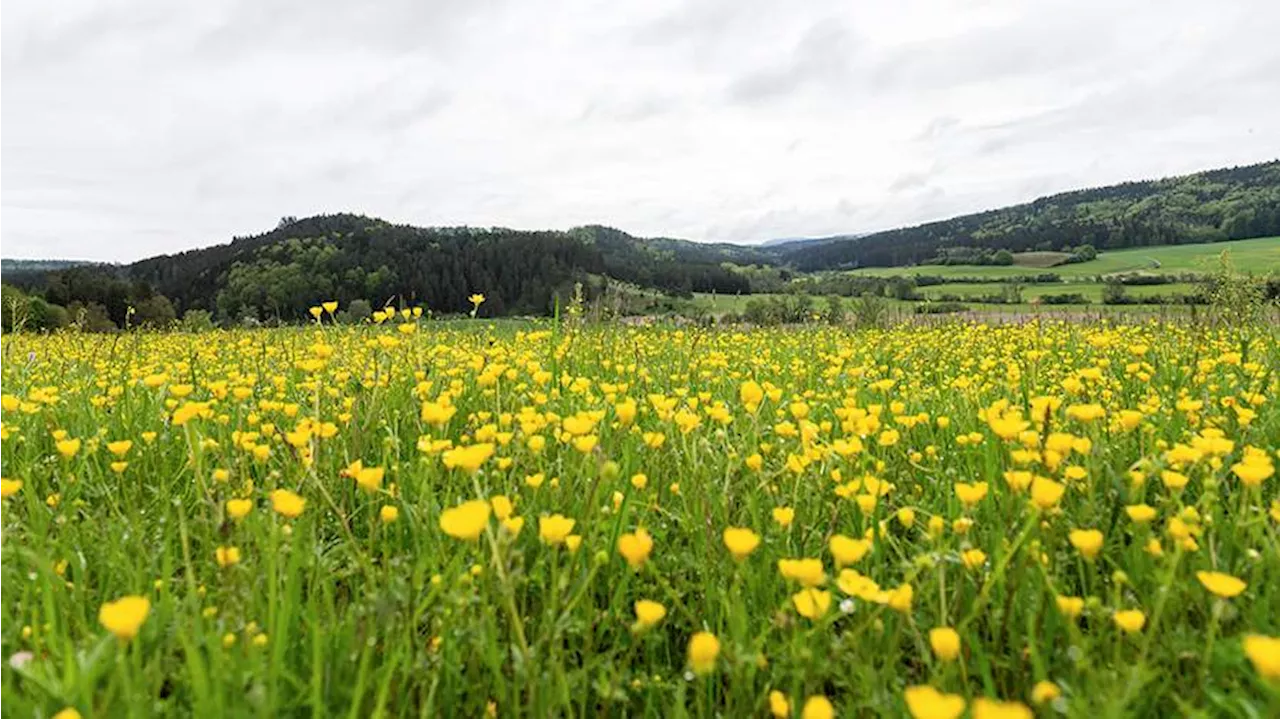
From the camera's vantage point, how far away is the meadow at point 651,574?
4.00 feet

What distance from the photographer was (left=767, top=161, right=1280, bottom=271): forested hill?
86875mm

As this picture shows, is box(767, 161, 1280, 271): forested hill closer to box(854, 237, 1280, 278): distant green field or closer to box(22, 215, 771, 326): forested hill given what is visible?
box(854, 237, 1280, 278): distant green field

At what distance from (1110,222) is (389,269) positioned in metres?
90.3

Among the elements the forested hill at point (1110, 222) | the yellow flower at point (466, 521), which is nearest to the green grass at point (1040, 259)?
the forested hill at point (1110, 222)

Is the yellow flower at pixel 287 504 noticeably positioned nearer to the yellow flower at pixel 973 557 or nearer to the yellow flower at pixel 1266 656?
the yellow flower at pixel 973 557

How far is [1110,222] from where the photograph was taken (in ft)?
313

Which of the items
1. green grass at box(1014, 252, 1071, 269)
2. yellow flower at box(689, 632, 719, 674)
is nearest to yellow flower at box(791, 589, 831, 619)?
yellow flower at box(689, 632, 719, 674)

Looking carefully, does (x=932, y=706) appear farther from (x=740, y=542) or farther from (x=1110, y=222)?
(x=1110, y=222)

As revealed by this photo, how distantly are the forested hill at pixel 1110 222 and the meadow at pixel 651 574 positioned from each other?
9917 cm

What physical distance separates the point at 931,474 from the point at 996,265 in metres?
85.3

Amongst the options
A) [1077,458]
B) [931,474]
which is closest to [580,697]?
[931,474]

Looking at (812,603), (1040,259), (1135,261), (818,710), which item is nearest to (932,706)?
(818,710)

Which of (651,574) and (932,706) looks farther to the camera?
(651,574)

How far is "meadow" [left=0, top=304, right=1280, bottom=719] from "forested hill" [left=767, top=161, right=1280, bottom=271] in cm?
9917
